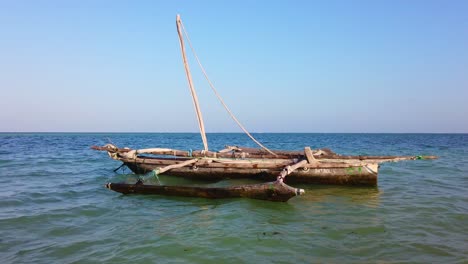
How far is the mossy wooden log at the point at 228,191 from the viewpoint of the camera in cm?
741

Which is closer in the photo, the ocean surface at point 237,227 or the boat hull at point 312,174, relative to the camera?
the ocean surface at point 237,227

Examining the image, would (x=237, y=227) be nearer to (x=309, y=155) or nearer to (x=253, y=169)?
(x=253, y=169)

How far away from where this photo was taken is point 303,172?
9820 mm

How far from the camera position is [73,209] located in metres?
7.67

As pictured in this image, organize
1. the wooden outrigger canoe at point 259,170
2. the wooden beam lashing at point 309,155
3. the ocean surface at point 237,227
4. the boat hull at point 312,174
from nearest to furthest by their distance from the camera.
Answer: the ocean surface at point 237,227
the wooden outrigger canoe at point 259,170
the boat hull at point 312,174
the wooden beam lashing at point 309,155

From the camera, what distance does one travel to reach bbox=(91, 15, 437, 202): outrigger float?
788cm

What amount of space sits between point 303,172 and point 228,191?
2.92m

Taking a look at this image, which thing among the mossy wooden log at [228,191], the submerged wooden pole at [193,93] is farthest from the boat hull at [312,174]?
the mossy wooden log at [228,191]

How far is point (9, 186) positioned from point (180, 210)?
21.1 feet

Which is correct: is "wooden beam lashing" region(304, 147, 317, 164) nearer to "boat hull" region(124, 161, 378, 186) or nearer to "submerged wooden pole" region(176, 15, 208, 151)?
"boat hull" region(124, 161, 378, 186)

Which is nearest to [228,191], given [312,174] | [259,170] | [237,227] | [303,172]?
[237,227]

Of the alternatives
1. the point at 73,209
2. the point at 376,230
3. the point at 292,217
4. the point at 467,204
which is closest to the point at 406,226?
the point at 376,230

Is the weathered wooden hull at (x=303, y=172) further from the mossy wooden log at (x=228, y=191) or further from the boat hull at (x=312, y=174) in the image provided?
the mossy wooden log at (x=228, y=191)

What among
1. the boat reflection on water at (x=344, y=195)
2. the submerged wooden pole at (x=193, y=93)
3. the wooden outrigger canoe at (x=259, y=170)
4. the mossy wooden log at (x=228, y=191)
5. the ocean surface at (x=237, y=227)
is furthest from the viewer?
the submerged wooden pole at (x=193, y=93)
